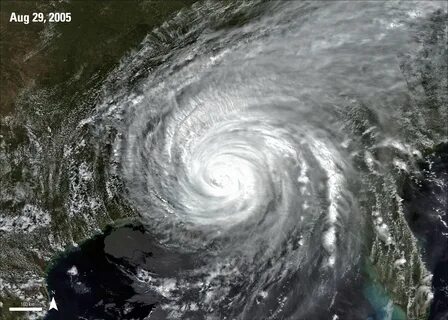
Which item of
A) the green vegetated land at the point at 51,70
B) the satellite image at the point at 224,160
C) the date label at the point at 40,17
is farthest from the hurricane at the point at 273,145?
the date label at the point at 40,17

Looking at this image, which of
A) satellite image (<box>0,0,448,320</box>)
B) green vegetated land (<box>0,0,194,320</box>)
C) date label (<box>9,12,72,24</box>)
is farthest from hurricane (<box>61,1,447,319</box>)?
date label (<box>9,12,72,24</box>)

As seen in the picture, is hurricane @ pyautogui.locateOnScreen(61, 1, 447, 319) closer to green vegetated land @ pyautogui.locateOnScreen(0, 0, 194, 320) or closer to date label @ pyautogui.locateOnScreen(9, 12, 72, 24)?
green vegetated land @ pyautogui.locateOnScreen(0, 0, 194, 320)

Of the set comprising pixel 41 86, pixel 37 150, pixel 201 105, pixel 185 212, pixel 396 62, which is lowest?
pixel 185 212

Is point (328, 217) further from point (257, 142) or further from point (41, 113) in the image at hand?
point (41, 113)

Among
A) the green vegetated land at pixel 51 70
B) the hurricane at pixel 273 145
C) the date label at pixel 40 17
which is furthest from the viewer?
the date label at pixel 40 17

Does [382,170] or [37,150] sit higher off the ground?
[37,150]

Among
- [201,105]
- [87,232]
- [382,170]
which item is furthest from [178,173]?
[382,170]

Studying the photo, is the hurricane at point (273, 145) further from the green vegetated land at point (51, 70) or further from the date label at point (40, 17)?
the date label at point (40, 17)
